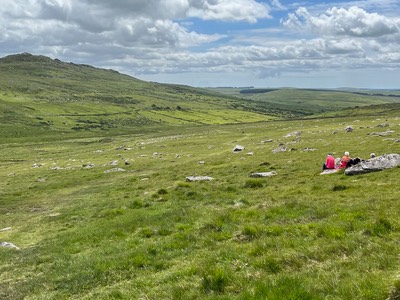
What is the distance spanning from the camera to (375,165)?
30484 mm

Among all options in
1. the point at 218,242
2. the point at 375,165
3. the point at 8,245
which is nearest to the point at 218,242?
the point at 218,242

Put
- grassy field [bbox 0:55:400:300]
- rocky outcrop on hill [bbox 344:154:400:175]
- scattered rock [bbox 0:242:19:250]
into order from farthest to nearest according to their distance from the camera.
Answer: rocky outcrop on hill [bbox 344:154:400:175] < scattered rock [bbox 0:242:19:250] < grassy field [bbox 0:55:400:300]

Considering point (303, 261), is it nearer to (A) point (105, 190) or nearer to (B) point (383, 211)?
(B) point (383, 211)

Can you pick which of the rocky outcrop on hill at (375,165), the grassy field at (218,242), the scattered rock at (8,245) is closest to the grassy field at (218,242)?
the grassy field at (218,242)

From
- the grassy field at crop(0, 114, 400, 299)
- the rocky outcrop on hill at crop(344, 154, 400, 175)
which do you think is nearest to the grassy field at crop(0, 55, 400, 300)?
the grassy field at crop(0, 114, 400, 299)

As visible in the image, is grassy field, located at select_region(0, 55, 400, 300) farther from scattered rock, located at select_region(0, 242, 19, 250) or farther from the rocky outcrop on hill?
the rocky outcrop on hill

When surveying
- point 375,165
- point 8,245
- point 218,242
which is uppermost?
point 375,165

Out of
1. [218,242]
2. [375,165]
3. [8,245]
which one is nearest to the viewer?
→ [218,242]

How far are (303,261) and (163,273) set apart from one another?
192 inches

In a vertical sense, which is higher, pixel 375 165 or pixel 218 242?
pixel 375 165

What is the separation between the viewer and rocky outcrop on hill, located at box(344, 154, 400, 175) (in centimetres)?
3005

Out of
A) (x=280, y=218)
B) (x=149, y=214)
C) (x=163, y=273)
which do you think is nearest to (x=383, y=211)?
(x=280, y=218)

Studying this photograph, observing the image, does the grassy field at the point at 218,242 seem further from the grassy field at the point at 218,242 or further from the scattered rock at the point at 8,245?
the scattered rock at the point at 8,245

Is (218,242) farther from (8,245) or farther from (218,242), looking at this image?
(8,245)
